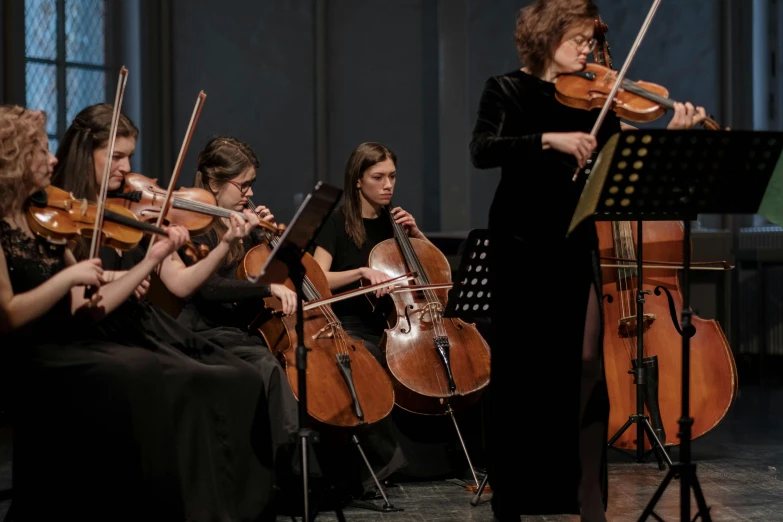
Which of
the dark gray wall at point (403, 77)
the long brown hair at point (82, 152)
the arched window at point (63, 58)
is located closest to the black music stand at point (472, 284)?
the long brown hair at point (82, 152)

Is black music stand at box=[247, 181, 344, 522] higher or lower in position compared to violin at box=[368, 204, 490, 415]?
higher

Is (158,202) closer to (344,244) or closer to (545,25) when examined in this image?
(344,244)

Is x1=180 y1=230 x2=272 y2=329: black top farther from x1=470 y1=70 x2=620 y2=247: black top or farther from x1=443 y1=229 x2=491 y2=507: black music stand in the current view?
x1=470 y1=70 x2=620 y2=247: black top

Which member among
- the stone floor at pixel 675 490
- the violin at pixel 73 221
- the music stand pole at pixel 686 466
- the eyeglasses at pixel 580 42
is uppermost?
the eyeglasses at pixel 580 42

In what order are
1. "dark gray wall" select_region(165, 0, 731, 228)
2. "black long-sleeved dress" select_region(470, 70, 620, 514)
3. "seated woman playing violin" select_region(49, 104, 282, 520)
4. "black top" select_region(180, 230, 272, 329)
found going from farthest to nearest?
"dark gray wall" select_region(165, 0, 731, 228)
"black top" select_region(180, 230, 272, 329)
"seated woman playing violin" select_region(49, 104, 282, 520)
"black long-sleeved dress" select_region(470, 70, 620, 514)

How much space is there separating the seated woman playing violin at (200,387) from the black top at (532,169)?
0.75 m

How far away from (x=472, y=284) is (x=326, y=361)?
51cm

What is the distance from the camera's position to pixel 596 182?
2.44 metres

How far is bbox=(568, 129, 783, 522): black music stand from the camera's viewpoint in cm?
241

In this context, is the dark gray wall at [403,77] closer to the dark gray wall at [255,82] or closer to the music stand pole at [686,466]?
the dark gray wall at [255,82]

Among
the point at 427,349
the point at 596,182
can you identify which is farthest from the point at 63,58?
the point at 596,182

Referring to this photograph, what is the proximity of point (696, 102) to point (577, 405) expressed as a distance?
4.46 meters

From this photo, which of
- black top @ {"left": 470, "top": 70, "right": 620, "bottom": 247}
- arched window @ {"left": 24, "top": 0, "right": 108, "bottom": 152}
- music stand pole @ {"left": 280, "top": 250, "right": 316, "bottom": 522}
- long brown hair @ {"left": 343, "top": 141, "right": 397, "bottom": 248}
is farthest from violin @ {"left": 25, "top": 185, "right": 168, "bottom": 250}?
arched window @ {"left": 24, "top": 0, "right": 108, "bottom": 152}

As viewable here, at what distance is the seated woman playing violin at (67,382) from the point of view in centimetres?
260
